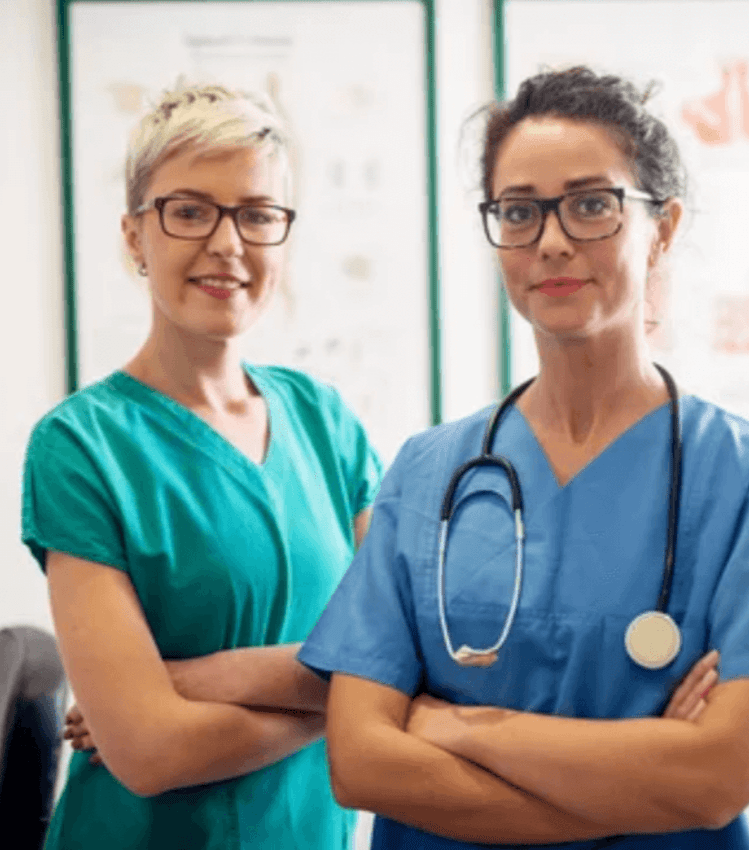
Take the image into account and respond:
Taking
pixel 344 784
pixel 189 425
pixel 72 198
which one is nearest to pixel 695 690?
pixel 344 784

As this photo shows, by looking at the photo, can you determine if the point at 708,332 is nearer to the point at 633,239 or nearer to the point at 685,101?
the point at 685,101

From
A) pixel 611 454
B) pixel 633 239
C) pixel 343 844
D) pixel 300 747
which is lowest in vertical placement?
pixel 343 844

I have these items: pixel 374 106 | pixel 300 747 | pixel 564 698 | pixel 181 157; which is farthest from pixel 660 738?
pixel 374 106

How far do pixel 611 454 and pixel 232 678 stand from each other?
0.52 metres

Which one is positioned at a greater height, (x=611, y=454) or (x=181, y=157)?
(x=181, y=157)

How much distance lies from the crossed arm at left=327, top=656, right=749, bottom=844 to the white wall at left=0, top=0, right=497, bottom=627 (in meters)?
1.29

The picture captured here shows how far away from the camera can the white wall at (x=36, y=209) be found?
2.30 metres

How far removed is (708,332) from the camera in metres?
2.37

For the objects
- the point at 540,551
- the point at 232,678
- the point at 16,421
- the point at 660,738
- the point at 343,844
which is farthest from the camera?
the point at 16,421

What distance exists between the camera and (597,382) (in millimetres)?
1278

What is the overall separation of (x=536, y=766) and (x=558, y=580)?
196 millimetres

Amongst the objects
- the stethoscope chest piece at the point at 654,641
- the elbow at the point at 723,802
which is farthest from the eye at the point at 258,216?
the elbow at the point at 723,802

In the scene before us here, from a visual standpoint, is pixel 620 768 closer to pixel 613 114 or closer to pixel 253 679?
pixel 253 679

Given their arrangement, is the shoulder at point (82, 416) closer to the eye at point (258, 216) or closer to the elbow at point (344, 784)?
the eye at point (258, 216)
